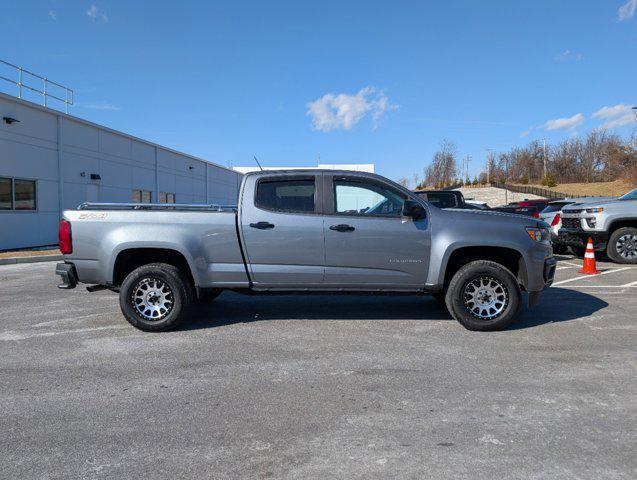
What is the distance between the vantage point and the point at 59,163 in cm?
1786

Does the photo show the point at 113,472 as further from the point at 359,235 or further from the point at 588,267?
the point at 588,267

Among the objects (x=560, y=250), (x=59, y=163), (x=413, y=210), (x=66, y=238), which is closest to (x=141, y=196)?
(x=59, y=163)

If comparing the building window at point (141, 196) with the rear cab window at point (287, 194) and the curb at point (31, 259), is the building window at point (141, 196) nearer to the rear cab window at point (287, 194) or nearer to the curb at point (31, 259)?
the curb at point (31, 259)

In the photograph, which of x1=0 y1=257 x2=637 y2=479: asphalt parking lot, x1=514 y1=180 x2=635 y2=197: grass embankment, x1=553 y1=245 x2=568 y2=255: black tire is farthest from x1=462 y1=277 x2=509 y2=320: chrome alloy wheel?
x1=514 y1=180 x2=635 y2=197: grass embankment

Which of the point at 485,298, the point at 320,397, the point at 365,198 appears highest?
the point at 365,198

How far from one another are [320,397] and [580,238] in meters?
10.7

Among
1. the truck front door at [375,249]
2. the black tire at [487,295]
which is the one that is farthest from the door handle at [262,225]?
the black tire at [487,295]

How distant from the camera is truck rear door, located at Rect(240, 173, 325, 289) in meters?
5.54

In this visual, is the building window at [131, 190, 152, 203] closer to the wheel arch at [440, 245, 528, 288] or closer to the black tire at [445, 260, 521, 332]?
the wheel arch at [440, 245, 528, 288]

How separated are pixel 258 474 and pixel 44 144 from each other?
1819 centimetres

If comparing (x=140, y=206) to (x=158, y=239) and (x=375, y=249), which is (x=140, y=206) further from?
(x=375, y=249)

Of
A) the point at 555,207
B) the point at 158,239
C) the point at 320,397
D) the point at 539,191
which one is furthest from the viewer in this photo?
the point at 539,191

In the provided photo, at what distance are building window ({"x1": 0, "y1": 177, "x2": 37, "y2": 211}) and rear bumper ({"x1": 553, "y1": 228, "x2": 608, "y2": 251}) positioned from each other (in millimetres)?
17458

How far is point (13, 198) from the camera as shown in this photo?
1597cm
